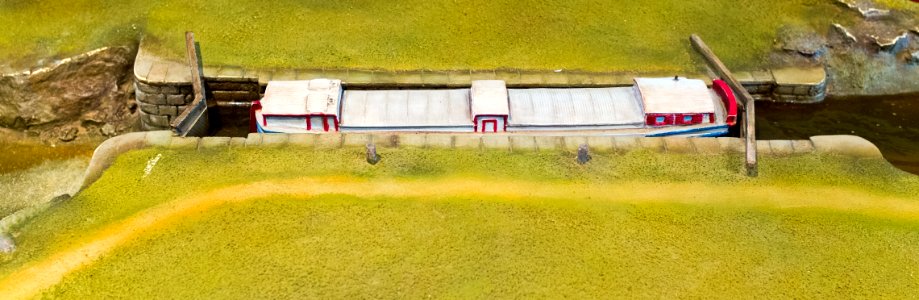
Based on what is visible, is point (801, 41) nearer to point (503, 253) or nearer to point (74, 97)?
point (503, 253)

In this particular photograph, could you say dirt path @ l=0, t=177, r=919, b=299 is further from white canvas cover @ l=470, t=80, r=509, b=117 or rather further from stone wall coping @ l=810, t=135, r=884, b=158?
white canvas cover @ l=470, t=80, r=509, b=117

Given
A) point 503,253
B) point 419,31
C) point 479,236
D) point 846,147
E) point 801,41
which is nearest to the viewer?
point 503,253

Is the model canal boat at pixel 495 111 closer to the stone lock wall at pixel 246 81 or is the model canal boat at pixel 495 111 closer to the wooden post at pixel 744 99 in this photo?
the wooden post at pixel 744 99

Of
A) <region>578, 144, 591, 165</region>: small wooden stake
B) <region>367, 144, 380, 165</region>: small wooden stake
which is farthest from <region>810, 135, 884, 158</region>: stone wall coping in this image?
→ <region>367, 144, 380, 165</region>: small wooden stake

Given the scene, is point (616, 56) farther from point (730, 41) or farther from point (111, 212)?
point (111, 212)

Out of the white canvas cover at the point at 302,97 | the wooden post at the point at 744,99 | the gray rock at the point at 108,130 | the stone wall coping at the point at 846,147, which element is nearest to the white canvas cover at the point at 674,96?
the wooden post at the point at 744,99

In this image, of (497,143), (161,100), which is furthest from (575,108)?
(161,100)

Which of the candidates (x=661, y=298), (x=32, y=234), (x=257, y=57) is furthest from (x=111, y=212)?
(x=661, y=298)
